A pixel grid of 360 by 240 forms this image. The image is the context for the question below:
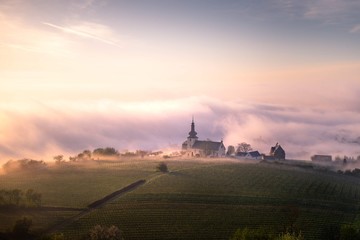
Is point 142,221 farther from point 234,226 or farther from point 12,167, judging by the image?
point 12,167

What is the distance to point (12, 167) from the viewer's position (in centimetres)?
10762

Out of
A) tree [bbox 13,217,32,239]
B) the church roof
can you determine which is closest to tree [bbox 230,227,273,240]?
tree [bbox 13,217,32,239]

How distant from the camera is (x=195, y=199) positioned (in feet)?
271

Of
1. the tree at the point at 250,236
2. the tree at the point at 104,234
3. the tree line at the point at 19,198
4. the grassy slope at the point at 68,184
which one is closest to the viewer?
the tree at the point at 104,234

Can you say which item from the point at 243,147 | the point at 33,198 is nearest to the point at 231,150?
the point at 243,147

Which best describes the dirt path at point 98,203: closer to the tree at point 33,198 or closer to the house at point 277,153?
the tree at point 33,198

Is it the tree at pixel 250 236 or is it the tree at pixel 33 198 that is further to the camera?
the tree at pixel 33 198

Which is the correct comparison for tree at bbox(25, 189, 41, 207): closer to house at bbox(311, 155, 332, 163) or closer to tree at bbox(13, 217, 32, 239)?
tree at bbox(13, 217, 32, 239)

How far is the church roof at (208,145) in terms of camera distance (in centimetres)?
16288

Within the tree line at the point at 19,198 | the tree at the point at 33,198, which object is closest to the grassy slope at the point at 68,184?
the tree at the point at 33,198

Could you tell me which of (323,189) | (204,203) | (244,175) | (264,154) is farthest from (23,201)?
(264,154)

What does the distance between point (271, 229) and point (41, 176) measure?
53.6 m

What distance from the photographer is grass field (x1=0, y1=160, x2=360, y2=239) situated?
7112cm

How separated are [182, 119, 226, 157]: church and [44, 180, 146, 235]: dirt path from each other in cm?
6923
